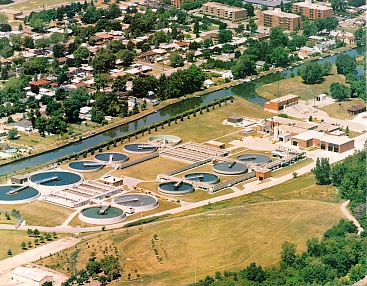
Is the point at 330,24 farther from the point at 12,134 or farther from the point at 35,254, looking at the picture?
the point at 35,254

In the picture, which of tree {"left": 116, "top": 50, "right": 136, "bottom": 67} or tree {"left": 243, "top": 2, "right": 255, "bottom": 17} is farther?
tree {"left": 243, "top": 2, "right": 255, "bottom": 17}

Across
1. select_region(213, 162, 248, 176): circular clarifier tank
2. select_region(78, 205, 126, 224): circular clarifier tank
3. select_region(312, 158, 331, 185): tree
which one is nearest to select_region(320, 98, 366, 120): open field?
select_region(213, 162, 248, 176): circular clarifier tank

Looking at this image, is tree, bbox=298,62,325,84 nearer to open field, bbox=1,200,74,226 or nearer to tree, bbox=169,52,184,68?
tree, bbox=169,52,184,68

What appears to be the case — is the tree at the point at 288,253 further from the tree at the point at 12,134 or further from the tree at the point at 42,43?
the tree at the point at 42,43

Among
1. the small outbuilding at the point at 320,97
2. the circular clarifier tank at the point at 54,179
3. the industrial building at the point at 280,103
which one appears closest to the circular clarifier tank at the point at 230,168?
the circular clarifier tank at the point at 54,179

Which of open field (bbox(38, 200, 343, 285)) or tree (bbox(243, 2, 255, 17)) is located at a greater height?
open field (bbox(38, 200, 343, 285))

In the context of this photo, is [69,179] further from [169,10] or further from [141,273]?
[169,10]
